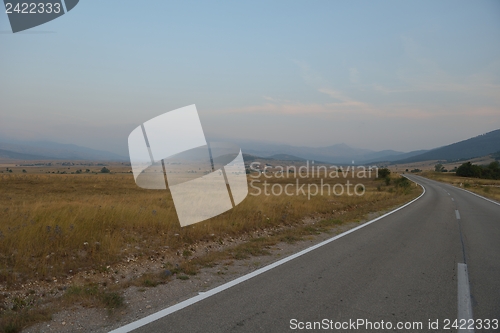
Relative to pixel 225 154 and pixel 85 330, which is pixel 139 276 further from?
pixel 225 154

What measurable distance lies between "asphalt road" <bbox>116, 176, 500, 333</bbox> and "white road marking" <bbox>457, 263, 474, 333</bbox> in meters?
0.06

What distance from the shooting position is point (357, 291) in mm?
5227

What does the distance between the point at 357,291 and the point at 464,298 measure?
1573mm

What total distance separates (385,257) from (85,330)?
613 cm

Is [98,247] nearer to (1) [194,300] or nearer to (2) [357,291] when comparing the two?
(1) [194,300]

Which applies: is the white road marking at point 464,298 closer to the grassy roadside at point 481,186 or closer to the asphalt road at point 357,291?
the asphalt road at point 357,291

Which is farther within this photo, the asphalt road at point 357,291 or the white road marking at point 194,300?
the asphalt road at point 357,291

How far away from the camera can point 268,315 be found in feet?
14.1

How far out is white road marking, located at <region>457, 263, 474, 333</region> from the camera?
4367 millimetres

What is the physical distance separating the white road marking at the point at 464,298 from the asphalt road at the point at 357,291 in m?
0.06

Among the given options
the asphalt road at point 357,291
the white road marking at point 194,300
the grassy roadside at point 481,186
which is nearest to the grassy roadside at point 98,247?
the white road marking at point 194,300

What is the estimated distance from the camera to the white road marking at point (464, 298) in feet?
14.3

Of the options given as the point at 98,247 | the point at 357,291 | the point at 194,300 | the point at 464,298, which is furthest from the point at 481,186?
the point at 194,300

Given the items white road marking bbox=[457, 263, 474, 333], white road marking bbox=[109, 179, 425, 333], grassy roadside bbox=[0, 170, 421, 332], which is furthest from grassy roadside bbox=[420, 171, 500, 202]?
white road marking bbox=[109, 179, 425, 333]
